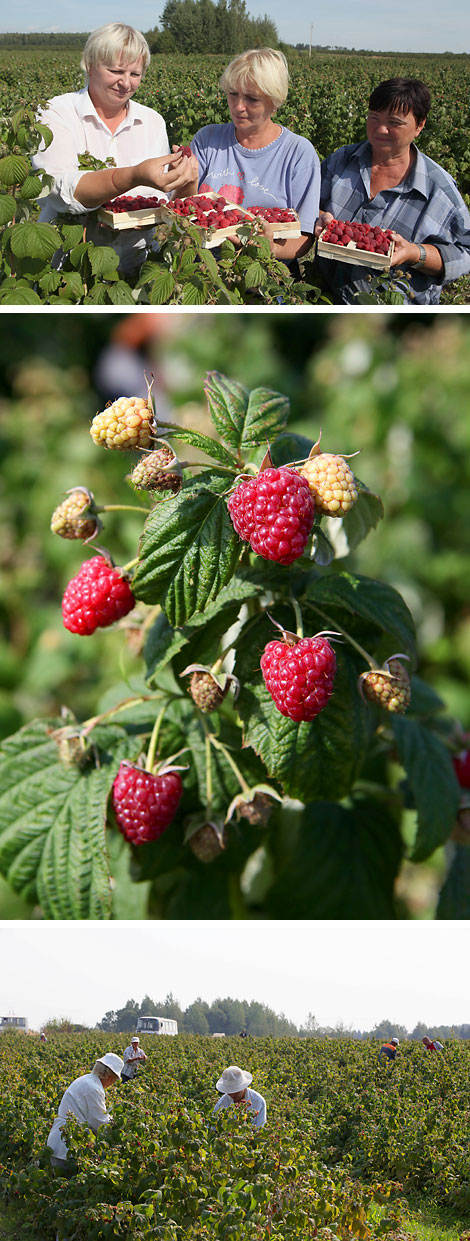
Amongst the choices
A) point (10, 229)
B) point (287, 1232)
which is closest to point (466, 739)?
point (287, 1232)

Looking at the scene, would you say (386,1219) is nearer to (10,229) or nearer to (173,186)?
(10,229)

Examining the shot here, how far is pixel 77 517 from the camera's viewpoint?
126 cm

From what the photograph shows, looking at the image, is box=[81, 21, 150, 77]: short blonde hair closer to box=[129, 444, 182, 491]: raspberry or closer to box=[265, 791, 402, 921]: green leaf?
box=[129, 444, 182, 491]: raspberry

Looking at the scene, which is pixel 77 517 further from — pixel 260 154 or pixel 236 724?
pixel 260 154

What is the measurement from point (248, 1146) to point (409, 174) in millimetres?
2689

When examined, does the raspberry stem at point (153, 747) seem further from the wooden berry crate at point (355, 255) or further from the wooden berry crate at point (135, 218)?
the wooden berry crate at point (355, 255)

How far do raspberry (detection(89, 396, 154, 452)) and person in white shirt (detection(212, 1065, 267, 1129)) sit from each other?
4.96ft

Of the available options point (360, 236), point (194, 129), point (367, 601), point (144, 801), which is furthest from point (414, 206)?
point (144, 801)

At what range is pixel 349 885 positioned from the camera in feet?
5.04

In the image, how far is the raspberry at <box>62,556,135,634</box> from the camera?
126cm

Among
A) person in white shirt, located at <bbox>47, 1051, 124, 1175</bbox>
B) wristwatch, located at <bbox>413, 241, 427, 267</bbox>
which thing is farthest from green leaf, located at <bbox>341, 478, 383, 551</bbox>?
wristwatch, located at <bbox>413, 241, 427, 267</bbox>

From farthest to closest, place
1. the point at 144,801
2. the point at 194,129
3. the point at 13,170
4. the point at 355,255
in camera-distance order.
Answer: the point at 194,129
the point at 355,255
the point at 13,170
the point at 144,801

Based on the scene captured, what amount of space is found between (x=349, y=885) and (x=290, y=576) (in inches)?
21.8

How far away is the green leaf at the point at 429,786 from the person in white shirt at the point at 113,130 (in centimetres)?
156
